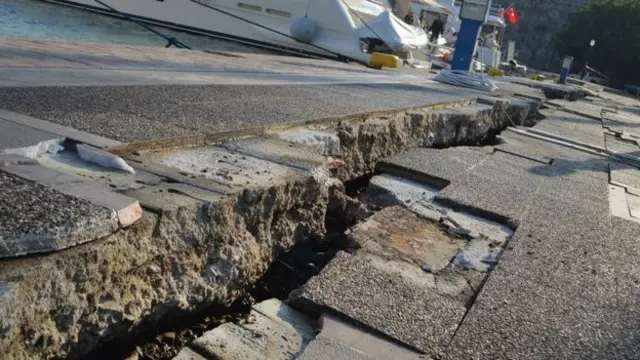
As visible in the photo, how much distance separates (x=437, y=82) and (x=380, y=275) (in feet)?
25.6

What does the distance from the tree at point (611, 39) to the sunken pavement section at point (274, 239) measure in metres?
41.2

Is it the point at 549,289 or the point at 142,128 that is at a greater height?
the point at 142,128

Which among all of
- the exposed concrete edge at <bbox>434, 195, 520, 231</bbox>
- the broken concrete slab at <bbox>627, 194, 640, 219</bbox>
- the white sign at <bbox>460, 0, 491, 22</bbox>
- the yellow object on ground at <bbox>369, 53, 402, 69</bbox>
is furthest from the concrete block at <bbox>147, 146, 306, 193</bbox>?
the yellow object on ground at <bbox>369, 53, 402, 69</bbox>

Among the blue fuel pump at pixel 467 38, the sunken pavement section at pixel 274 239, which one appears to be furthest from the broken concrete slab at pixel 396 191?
the blue fuel pump at pixel 467 38

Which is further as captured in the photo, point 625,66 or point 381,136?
point 625,66

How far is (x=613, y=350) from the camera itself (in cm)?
199

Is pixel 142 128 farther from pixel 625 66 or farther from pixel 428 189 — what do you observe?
pixel 625 66

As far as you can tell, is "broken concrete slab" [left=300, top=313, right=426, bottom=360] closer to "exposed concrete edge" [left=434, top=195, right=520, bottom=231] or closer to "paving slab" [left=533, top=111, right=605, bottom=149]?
"exposed concrete edge" [left=434, top=195, right=520, bottom=231]

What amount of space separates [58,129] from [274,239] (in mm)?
1036

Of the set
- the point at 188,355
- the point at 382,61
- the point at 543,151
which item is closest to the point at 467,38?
the point at 382,61

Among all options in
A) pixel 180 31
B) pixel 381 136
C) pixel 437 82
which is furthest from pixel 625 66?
pixel 381 136

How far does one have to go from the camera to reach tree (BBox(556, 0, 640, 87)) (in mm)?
40156

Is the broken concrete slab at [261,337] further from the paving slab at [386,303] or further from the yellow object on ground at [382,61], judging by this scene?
the yellow object on ground at [382,61]

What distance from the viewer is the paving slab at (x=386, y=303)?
193 centimetres
